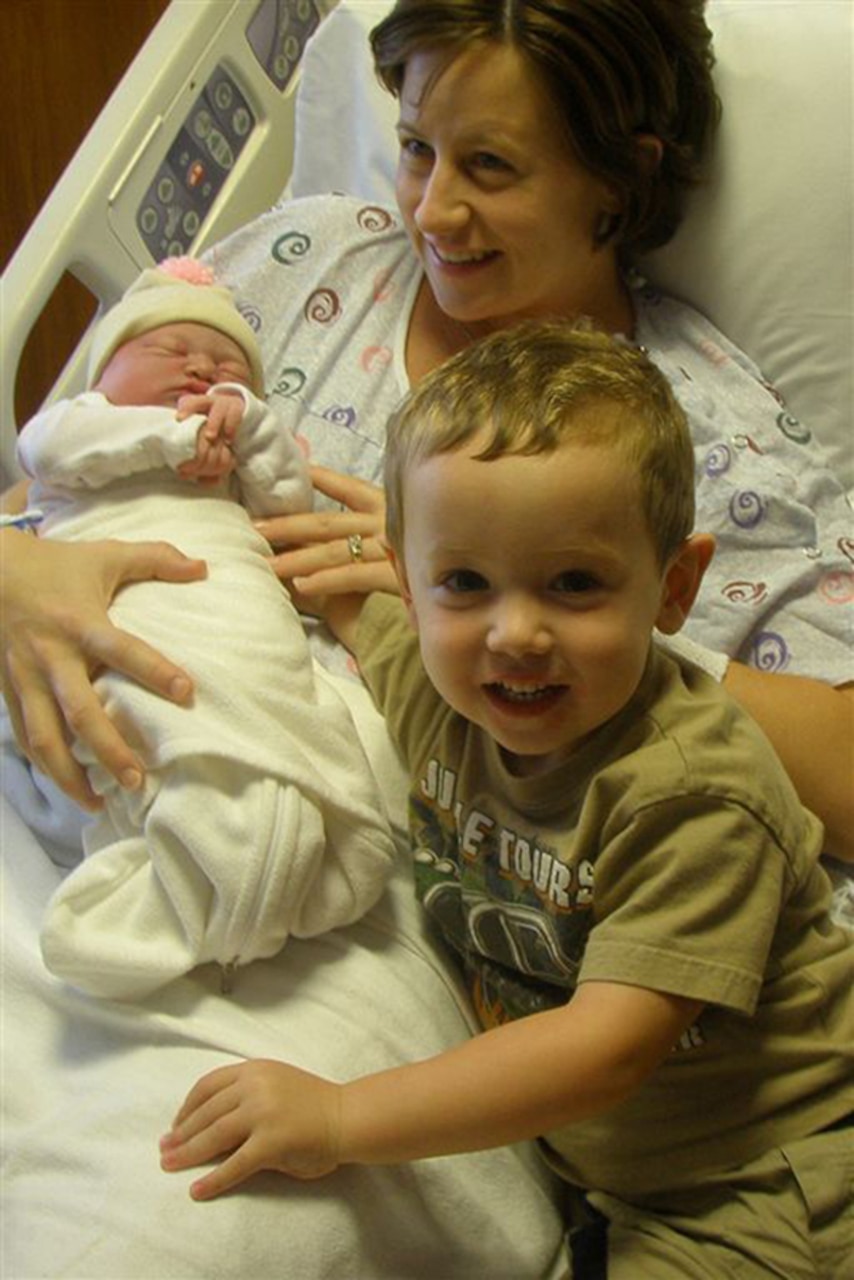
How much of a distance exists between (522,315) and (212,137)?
0.63 m

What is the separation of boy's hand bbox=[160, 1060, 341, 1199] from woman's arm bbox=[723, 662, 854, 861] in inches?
20.6

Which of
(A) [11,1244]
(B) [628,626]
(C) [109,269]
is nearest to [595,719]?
(B) [628,626]

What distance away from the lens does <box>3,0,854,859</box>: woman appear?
50.6 inches

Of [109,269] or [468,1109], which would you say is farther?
[109,269]

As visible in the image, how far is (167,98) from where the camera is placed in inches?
72.0

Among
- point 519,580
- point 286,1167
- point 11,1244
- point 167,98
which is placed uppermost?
point 519,580

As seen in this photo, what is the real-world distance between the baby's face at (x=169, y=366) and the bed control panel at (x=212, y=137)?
469mm

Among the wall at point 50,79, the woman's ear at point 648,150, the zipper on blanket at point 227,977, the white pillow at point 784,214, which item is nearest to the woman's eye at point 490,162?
the woman's ear at point 648,150

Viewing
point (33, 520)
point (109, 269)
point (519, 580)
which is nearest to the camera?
point (519, 580)

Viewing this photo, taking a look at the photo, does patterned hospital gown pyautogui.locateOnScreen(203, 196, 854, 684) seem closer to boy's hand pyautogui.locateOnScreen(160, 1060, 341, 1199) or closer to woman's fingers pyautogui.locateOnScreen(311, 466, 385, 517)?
woman's fingers pyautogui.locateOnScreen(311, 466, 385, 517)

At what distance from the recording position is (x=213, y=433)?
1343mm

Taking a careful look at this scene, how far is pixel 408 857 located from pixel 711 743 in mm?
401

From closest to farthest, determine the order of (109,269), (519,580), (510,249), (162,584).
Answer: (519,580) → (162,584) → (510,249) → (109,269)

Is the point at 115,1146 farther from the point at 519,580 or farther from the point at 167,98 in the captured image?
the point at 167,98
